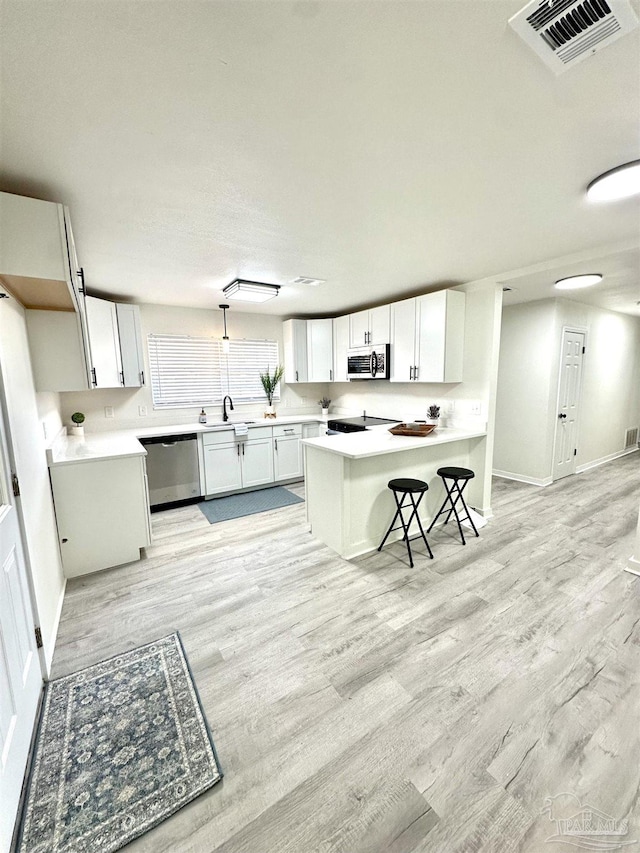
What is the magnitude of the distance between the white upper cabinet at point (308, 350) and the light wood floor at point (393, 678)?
8.80 ft

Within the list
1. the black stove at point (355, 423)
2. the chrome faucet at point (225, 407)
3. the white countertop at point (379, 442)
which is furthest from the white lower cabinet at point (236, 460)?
the white countertop at point (379, 442)

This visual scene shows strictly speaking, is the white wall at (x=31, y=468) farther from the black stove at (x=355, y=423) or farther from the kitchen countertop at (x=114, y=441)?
the black stove at (x=355, y=423)

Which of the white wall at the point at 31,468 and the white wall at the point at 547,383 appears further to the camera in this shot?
the white wall at the point at 547,383

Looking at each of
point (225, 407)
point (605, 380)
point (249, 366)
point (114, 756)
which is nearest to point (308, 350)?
point (249, 366)

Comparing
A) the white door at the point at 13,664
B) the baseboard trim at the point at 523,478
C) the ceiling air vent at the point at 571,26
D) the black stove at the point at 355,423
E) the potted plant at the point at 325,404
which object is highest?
the ceiling air vent at the point at 571,26

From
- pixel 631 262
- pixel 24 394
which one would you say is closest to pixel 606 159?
pixel 631 262

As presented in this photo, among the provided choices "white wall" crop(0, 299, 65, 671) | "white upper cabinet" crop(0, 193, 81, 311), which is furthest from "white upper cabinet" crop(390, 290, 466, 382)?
"white wall" crop(0, 299, 65, 671)

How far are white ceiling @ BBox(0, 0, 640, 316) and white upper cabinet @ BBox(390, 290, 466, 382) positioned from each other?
3.37 ft

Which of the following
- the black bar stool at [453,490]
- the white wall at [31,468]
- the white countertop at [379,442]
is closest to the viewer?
the white wall at [31,468]

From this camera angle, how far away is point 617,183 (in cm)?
166

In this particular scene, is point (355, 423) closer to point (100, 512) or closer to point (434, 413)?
point (434, 413)

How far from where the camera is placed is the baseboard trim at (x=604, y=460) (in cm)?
528

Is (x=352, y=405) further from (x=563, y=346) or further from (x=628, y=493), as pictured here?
(x=628, y=493)

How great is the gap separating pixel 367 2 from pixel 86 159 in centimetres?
127
